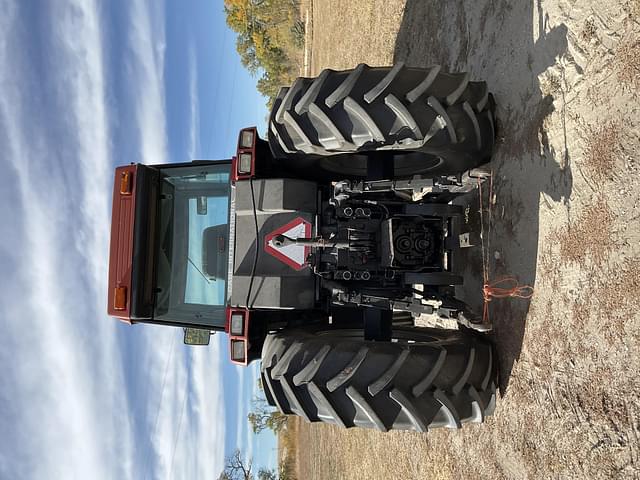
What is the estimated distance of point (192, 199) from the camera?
188 inches

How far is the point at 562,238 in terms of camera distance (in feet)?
11.7

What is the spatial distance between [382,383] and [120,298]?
7.78ft

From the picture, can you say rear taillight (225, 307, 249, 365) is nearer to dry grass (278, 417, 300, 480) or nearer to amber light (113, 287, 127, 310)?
amber light (113, 287, 127, 310)

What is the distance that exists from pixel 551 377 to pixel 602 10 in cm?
239

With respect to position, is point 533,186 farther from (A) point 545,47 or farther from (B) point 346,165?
(B) point 346,165

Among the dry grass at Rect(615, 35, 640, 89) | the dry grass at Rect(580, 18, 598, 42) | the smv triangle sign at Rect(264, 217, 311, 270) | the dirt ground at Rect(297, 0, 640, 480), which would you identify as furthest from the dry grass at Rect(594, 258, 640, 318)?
the smv triangle sign at Rect(264, 217, 311, 270)

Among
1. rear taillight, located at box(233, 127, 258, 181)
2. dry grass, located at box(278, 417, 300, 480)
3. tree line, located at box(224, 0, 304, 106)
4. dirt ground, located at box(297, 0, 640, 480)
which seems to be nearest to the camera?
dirt ground, located at box(297, 0, 640, 480)

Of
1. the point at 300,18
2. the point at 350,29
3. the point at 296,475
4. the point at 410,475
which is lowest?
the point at 296,475

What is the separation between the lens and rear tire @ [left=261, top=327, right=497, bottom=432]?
3518mm

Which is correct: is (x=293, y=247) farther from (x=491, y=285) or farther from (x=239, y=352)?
(x=491, y=285)

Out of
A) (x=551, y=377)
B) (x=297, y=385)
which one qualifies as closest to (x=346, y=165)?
(x=297, y=385)

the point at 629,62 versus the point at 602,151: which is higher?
the point at 629,62

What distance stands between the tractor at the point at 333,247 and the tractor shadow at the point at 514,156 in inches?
7.3

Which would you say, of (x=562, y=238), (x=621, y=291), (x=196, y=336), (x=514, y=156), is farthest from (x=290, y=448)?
(x=621, y=291)
